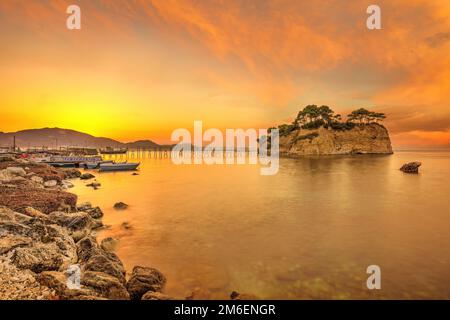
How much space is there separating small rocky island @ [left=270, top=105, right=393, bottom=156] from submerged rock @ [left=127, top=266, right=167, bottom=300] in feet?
411

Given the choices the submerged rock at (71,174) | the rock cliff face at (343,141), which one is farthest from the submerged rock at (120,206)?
the rock cliff face at (343,141)

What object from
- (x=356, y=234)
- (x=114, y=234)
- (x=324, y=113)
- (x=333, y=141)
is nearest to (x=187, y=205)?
(x=114, y=234)

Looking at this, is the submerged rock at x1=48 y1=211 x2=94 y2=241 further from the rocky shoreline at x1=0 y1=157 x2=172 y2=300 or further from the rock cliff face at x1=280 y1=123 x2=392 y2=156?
the rock cliff face at x1=280 y1=123 x2=392 y2=156

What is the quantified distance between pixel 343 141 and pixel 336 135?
4502 millimetres

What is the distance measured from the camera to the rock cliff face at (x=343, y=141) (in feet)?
408

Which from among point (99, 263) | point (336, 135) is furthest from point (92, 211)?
point (336, 135)

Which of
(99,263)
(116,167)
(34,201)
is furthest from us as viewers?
(116,167)

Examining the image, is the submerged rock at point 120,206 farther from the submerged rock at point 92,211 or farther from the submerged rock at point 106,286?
the submerged rock at point 106,286

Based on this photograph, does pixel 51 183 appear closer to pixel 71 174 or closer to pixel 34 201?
pixel 71 174

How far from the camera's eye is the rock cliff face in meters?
124

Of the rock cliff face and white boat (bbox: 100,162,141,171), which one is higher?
the rock cliff face

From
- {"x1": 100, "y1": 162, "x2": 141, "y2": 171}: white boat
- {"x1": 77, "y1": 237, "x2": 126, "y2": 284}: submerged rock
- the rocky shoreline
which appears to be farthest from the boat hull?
{"x1": 77, "y1": 237, "x2": 126, "y2": 284}: submerged rock

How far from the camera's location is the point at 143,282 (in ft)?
27.8
